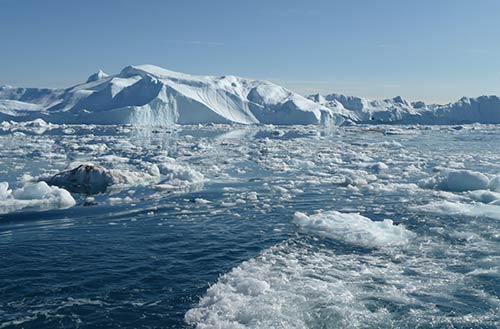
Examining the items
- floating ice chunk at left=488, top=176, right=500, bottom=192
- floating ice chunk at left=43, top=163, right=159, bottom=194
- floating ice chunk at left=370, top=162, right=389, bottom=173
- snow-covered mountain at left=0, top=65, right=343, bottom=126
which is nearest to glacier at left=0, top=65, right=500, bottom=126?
snow-covered mountain at left=0, top=65, right=343, bottom=126

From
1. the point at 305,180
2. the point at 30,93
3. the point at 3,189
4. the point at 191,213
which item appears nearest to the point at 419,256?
the point at 191,213

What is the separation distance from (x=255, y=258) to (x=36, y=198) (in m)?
6.70

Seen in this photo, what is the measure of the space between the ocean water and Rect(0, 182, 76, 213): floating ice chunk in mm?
298

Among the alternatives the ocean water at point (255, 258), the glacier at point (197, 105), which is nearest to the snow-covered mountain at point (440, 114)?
the glacier at point (197, 105)

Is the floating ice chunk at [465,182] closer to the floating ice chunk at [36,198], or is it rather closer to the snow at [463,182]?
the snow at [463,182]

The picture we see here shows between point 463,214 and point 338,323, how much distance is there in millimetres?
6128

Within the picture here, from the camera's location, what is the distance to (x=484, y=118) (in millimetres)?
77562

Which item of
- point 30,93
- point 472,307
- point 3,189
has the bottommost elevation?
point 472,307

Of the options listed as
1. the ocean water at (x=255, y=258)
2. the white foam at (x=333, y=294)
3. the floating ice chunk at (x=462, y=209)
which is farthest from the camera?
the floating ice chunk at (x=462, y=209)

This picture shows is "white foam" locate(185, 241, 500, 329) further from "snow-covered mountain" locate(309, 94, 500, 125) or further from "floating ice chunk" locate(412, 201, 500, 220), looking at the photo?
"snow-covered mountain" locate(309, 94, 500, 125)

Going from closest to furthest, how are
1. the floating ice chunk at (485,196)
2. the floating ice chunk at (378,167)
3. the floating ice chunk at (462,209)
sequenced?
the floating ice chunk at (462,209) < the floating ice chunk at (485,196) < the floating ice chunk at (378,167)

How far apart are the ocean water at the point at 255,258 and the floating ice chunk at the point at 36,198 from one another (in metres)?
0.30

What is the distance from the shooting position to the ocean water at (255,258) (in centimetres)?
557

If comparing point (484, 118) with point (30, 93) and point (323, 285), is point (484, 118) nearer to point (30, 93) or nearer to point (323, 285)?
point (30, 93)
